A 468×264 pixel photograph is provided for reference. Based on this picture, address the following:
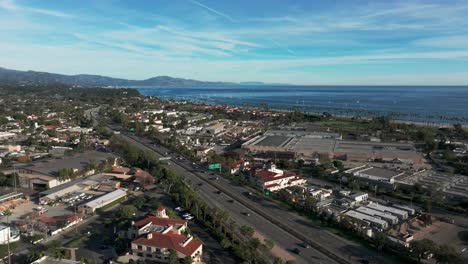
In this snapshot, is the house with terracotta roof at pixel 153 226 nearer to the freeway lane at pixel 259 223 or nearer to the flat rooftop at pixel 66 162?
the freeway lane at pixel 259 223

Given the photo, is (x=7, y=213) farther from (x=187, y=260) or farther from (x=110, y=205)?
(x=187, y=260)

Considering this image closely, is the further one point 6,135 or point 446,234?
point 6,135

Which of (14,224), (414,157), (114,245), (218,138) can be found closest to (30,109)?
(218,138)

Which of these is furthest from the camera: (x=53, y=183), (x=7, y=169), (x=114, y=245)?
(x=7, y=169)

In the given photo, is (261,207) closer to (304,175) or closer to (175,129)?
(304,175)

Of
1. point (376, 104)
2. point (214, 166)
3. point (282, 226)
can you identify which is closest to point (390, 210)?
point (282, 226)
